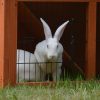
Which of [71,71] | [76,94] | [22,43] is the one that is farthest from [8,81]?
[22,43]

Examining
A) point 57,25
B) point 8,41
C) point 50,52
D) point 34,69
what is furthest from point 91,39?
point 57,25

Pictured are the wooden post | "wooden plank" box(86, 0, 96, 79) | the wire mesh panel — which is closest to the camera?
the wooden post

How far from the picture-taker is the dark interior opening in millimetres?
6125

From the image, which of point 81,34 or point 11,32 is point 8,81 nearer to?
point 11,32

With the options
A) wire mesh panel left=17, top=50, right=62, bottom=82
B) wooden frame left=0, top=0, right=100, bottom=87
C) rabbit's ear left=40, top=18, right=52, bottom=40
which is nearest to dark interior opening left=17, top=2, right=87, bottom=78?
wire mesh panel left=17, top=50, right=62, bottom=82

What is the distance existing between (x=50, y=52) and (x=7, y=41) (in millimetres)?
506

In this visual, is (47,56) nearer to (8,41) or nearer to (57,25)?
(8,41)

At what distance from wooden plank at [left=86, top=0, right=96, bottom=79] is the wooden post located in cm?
78

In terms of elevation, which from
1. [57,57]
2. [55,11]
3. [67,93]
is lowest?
[67,93]

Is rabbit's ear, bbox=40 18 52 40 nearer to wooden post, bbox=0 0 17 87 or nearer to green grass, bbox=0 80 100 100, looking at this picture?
wooden post, bbox=0 0 17 87

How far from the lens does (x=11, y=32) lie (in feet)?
14.6

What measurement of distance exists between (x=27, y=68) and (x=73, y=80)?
56 centimetres

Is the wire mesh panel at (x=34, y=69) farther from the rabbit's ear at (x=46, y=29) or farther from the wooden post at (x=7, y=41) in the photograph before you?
the wooden post at (x=7, y=41)

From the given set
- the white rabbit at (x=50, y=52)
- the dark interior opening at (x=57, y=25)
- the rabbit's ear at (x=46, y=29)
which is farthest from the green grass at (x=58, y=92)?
the dark interior opening at (x=57, y=25)
